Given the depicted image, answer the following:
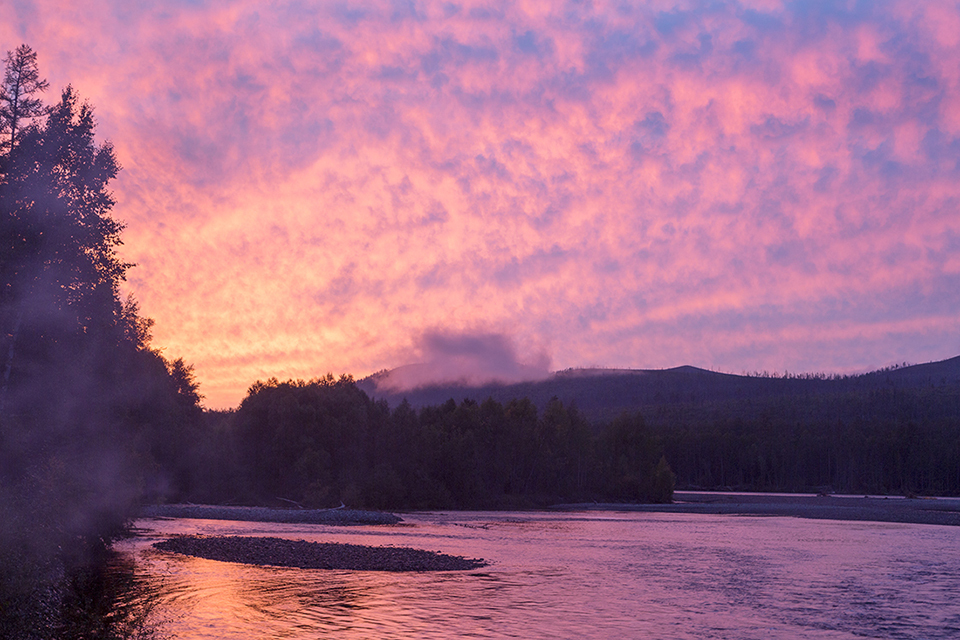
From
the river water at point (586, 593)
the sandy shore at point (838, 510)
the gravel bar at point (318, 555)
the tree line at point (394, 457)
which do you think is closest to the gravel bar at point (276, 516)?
the tree line at point (394, 457)

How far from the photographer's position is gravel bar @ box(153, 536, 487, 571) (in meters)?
44.6

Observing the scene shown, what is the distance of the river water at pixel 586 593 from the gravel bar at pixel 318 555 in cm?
187

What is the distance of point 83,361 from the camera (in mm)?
37438

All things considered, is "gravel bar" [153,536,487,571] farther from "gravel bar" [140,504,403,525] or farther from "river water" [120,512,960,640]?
"gravel bar" [140,504,403,525]

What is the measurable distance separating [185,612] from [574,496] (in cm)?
13076

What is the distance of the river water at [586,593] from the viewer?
2817 centimetres

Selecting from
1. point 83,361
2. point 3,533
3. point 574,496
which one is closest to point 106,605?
point 3,533

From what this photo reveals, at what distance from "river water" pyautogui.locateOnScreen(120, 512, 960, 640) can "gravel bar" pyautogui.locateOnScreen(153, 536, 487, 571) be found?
1872 millimetres

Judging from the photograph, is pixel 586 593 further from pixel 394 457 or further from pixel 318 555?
pixel 394 457

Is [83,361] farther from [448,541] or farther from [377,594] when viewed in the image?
[448,541]

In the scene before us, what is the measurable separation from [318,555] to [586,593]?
1931cm

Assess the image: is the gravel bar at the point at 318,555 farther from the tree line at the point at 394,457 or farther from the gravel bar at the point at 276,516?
the tree line at the point at 394,457

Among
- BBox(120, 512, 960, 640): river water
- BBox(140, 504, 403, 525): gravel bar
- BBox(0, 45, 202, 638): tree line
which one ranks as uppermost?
BBox(0, 45, 202, 638): tree line

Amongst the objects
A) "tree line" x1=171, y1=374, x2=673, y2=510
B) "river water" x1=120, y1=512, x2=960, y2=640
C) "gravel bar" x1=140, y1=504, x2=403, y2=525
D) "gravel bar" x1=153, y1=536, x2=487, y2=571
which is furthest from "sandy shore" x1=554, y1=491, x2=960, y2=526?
"gravel bar" x1=153, y1=536, x2=487, y2=571
